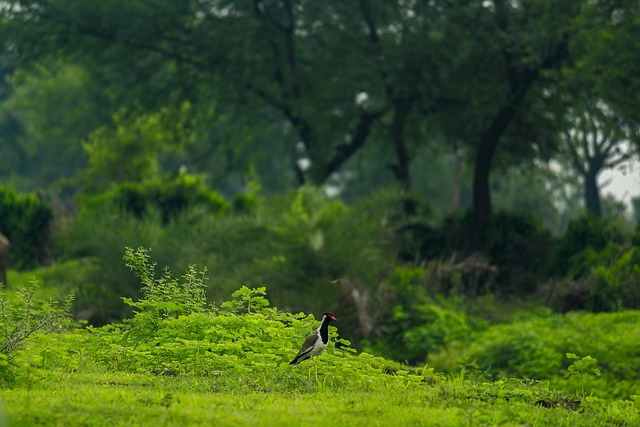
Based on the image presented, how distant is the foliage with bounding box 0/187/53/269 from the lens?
26062 millimetres

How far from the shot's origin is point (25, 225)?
26.2 m

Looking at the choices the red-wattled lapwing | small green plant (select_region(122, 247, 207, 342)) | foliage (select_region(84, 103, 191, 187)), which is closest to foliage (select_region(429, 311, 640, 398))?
small green plant (select_region(122, 247, 207, 342))

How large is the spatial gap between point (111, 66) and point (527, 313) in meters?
15.5

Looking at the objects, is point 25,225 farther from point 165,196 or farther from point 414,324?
point 414,324

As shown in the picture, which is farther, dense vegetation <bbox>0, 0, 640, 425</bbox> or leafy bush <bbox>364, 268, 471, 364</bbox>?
leafy bush <bbox>364, 268, 471, 364</bbox>

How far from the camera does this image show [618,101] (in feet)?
71.1

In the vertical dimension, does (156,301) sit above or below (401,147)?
above

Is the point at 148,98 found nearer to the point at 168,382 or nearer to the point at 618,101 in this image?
the point at 618,101

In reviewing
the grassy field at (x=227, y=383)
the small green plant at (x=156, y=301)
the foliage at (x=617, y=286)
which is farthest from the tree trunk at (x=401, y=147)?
the small green plant at (x=156, y=301)

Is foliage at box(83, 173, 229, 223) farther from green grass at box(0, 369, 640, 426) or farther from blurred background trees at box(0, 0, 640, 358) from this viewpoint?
green grass at box(0, 369, 640, 426)

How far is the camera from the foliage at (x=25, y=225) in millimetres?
26062

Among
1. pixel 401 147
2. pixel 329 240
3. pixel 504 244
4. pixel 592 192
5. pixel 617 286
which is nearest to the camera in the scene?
pixel 329 240

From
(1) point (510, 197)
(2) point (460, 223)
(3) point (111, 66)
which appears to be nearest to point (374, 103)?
(2) point (460, 223)

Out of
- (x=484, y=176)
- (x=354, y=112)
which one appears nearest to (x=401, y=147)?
(x=354, y=112)
